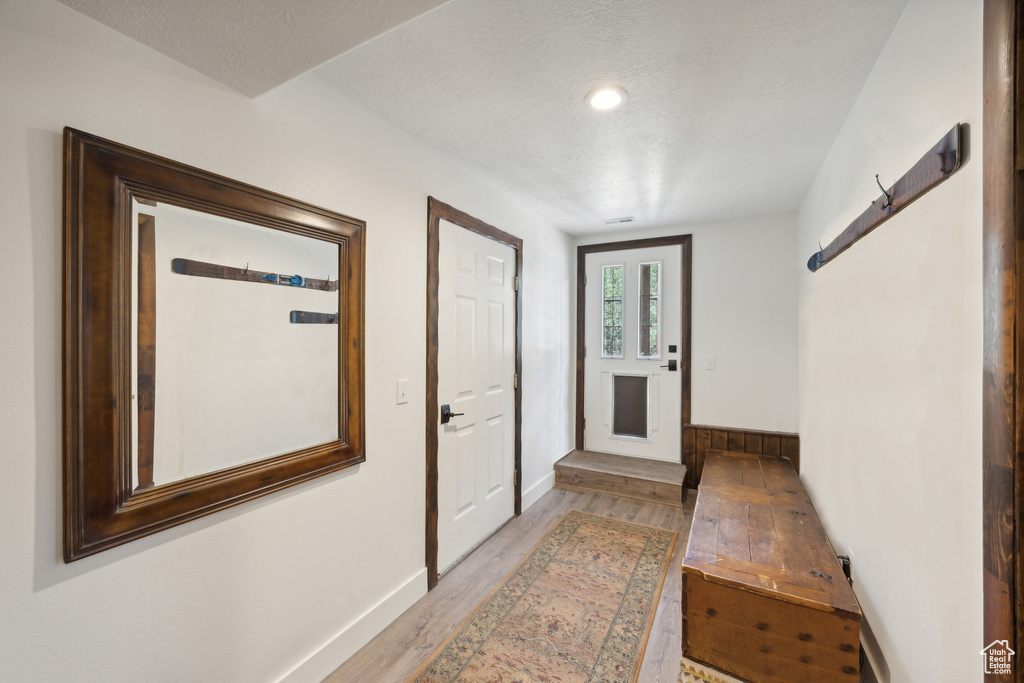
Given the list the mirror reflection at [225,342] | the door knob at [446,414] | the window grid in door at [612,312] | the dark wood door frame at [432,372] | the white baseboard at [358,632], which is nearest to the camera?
the mirror reflection at [225,342]

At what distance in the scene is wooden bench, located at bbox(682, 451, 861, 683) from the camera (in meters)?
1.51

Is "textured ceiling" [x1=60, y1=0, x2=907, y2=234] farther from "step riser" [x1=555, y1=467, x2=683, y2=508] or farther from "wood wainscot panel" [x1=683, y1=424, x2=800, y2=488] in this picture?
"step riser" [x1=555, y1=467, x2=683, y2=508]

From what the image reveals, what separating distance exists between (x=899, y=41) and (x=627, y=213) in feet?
7.05

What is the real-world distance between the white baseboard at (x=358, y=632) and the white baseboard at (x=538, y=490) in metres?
1.25

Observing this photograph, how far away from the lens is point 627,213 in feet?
11.3

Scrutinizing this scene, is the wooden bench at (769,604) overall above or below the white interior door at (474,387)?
below

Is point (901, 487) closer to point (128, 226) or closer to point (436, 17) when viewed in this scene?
point (436, 17)

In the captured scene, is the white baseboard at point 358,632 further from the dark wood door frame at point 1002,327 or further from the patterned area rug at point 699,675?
the dark wood door frame at point 1002,327

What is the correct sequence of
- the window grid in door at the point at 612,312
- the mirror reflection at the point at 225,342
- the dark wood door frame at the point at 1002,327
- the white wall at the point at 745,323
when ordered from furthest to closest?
the window grid in door at the point at 612,312 → the white wall at the point at 745,323 → the mirror reflection at the point at 225,342 → the dark wood door frame at the point at 1002,327

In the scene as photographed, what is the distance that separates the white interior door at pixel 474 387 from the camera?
243cm

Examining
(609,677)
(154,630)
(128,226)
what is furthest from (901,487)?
(128,226)

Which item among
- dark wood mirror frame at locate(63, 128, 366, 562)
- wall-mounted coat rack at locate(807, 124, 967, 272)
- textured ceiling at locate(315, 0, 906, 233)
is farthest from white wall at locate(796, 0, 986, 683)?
dark wood mirror frame at locate(63, 128, 366, 562)

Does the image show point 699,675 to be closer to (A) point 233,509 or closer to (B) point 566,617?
(B) point 566,617

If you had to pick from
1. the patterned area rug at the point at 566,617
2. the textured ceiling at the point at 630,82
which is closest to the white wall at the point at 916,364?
the textured ceiling at the point at 630,82
